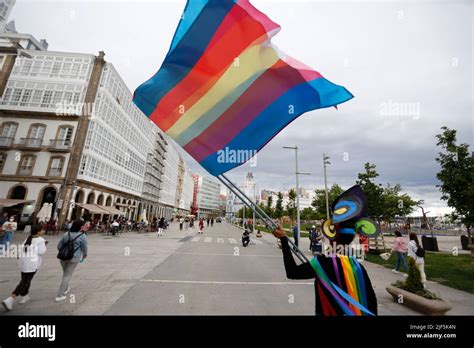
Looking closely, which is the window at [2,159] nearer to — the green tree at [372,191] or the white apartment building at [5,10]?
the green tree at [372,191]

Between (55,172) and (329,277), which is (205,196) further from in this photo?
(329,277)

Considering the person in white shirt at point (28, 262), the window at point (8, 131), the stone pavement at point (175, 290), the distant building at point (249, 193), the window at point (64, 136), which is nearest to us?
the person in white shirt at point (28, 262)

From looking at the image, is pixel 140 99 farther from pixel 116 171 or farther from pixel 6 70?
pixel 6 70

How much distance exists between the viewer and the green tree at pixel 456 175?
34.6 feet

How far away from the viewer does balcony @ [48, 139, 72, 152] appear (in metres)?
Answer: 25.0

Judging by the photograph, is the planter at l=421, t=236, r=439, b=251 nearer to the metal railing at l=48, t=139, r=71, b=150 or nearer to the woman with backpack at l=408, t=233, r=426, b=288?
the woman with backpack at l=408, t=233, r=426, b=288

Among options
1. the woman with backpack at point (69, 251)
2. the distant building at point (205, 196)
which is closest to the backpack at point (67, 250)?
the woman with backpack at point (69, 251)

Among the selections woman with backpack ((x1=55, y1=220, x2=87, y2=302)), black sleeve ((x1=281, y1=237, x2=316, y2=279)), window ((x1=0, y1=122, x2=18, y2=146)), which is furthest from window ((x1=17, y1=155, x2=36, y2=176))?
black sleeve ((x1=281, y1=237, x2=316, y2=279))

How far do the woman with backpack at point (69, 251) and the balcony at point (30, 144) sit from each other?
2689 centimetres

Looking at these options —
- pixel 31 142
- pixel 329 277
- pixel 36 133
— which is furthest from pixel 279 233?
pixel 36 133

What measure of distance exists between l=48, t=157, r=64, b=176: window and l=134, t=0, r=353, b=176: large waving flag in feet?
93.4

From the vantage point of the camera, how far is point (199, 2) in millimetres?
2871

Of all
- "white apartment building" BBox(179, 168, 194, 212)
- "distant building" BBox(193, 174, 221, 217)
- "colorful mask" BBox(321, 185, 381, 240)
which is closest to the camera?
"colorful mask" BBox(321, 185, 381, 240)
